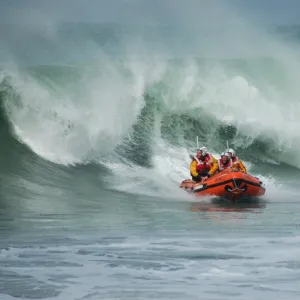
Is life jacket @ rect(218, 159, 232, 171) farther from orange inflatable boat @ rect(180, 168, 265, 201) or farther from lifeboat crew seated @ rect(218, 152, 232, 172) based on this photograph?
orange inflatable boat @ rect(180, 168, 265, 201)

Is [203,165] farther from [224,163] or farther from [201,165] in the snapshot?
[224,163]

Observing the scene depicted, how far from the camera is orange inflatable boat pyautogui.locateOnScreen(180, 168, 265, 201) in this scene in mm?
19922

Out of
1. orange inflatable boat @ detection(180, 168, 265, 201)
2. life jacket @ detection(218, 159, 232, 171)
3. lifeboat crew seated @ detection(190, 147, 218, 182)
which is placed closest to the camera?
orange inflatable boat @ detection(180, 168, 265, 201)

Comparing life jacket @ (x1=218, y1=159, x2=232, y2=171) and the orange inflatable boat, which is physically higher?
life jacket @ (x1=218, y1=159, x2=232, y2=171)

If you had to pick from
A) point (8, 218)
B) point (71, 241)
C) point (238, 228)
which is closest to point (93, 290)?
point (71, 241)

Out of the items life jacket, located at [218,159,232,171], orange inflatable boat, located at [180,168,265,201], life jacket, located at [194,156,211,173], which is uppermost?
life jacket, located at [194,156,211,173]

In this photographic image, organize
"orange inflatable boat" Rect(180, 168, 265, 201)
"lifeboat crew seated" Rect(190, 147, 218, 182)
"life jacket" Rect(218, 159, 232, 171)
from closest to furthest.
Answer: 1. "orange inflatable boat" Rect(180, 168, 265, 201)
2. "life jacket" Rect(218, 159, 232, 171)
3. "lifeboat crew seated" Rect(190, 147, 218, 182)

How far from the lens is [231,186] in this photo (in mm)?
19922

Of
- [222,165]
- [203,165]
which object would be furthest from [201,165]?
[222,165]

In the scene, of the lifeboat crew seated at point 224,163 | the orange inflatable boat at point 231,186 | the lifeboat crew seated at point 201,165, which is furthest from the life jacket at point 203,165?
the orange inflatable boat at point 231,186

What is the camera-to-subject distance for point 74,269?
9445 millimetres

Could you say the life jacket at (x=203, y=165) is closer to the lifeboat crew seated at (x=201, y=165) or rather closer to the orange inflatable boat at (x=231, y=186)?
the lifeboat crew seated at (x=201, y=165)

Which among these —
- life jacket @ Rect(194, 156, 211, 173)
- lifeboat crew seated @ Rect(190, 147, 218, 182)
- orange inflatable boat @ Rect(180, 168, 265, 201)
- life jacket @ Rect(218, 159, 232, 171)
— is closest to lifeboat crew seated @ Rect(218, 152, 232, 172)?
life jacket @ Rect(218, 159, 232, 171)

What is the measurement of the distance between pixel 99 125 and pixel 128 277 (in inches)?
865
